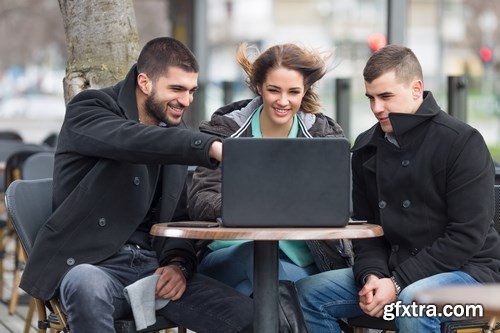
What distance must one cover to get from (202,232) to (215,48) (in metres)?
49.4

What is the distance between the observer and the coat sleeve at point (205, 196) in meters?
4.54

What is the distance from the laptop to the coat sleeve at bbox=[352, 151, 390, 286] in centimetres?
62

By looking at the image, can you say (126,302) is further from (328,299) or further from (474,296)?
(474,296)

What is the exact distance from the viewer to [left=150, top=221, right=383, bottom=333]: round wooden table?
3.65 metres

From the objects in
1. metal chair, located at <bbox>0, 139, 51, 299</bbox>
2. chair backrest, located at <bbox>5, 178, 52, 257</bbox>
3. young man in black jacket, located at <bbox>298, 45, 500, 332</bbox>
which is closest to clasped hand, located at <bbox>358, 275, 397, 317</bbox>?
young man in black jacket, located at <bbox>298, 45, 500, 332</bbox>

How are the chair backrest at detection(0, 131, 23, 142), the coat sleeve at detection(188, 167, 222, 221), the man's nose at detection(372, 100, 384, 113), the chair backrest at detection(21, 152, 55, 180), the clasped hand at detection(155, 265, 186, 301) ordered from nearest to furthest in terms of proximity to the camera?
the clasped hand at detection(155, 265, 186, 301) → the man's nose at detection(372, 100, 384, 113) → the coat sleeve at detection(188, 167, 222, 221) → the chair backrest at detection(21, 152, 55, 180) → the chair backrest at detection(0, 131, 23, 142)

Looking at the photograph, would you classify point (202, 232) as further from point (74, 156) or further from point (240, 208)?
point (74, 156)

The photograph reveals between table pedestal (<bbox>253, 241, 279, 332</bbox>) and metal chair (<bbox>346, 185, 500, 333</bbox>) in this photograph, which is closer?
table pedestal (<bbox>253, 241, 279, 332</bbox>)

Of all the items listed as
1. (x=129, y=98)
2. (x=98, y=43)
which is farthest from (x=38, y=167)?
(x=129, y=98)

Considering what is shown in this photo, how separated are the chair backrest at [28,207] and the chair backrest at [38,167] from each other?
5.95 ft

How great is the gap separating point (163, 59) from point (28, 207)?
80 cm

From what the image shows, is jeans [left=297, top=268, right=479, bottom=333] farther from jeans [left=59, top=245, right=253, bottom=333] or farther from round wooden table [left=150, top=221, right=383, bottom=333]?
round wooden table [left=150, top=221, right=383, bottom=333]

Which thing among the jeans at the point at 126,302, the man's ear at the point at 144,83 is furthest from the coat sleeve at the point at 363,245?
the man's ear at the point at 144,83

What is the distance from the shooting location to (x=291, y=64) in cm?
470
